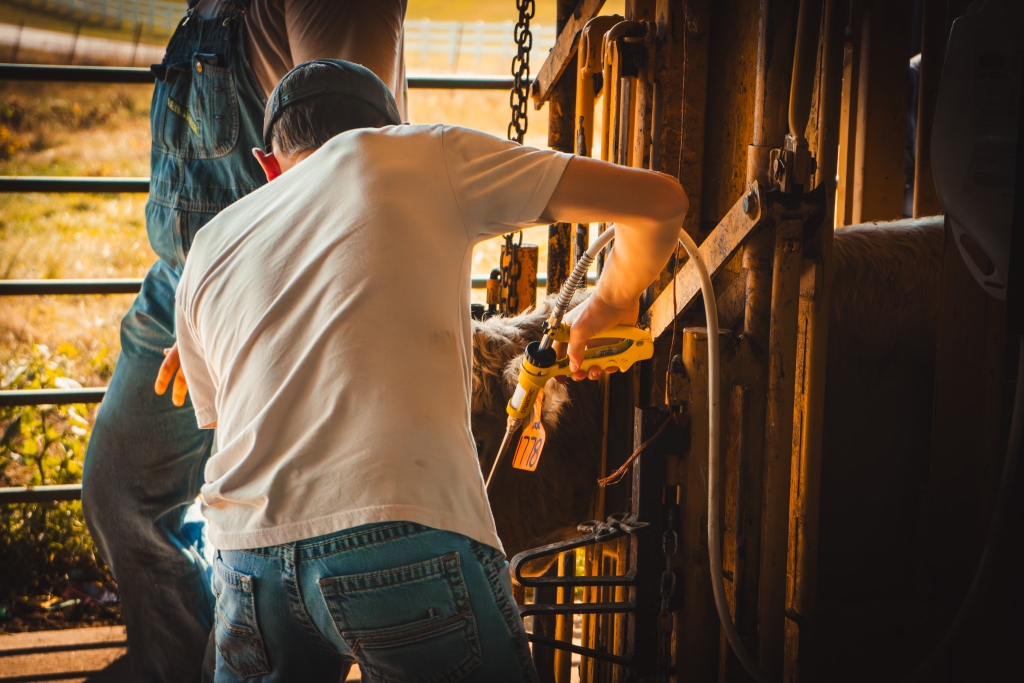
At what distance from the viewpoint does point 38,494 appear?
130 inches

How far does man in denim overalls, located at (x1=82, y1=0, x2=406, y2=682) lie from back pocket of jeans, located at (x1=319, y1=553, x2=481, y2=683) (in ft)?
4.00

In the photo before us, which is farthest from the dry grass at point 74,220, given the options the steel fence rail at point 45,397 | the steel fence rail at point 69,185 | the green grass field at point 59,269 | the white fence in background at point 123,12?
the steel fence rail at point 69,185

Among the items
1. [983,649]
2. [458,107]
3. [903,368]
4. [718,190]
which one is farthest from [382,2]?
[458,107]

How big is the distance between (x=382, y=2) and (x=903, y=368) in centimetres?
134

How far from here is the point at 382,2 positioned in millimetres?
1781

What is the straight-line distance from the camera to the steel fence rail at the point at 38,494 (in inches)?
130

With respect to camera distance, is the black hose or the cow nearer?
the black hose

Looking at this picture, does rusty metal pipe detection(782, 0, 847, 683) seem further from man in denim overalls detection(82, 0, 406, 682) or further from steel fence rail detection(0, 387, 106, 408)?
steel fence rail detection(0, 387, 106, 408)

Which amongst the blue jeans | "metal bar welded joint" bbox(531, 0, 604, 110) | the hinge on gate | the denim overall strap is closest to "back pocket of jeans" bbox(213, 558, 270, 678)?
the blue jeans

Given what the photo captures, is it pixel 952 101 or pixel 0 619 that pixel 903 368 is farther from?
pixel 0 619

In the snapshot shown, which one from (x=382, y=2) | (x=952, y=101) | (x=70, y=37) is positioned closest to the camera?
(x=952, y=101)

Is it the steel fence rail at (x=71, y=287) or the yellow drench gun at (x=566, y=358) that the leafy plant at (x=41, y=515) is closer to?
the steel fence rail at (x=71, y=287)

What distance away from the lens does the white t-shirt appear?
1.04 metres

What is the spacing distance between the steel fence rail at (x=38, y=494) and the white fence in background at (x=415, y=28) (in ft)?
9.85
